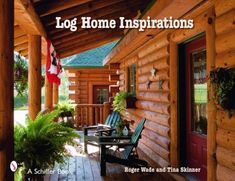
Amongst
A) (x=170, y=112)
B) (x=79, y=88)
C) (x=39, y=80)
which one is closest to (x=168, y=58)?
(x=170, y=112)

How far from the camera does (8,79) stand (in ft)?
8.87

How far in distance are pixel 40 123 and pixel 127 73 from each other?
6576mm

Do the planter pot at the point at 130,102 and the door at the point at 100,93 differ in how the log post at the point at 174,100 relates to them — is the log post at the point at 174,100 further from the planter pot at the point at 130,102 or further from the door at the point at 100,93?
the door at the point at 100,93

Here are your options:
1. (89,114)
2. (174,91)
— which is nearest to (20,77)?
(174,91)

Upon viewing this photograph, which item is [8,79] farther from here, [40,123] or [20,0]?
[20,0]

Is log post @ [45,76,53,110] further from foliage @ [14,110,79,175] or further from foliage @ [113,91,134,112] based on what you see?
foliage @ [14,110,79,175]

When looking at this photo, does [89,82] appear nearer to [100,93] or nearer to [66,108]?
[100,93]

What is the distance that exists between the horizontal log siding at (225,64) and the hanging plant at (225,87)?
0.57ft

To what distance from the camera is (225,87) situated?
116 inches

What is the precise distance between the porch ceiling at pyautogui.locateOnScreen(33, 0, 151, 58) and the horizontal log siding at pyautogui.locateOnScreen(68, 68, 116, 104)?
11.5ft

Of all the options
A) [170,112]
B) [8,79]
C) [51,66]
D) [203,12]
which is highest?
[203,12]

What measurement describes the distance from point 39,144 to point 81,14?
11.3 ft

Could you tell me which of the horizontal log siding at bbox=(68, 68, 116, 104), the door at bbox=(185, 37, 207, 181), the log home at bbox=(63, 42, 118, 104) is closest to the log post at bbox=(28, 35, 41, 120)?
the door at bbox=(185, 37, 207, 181)

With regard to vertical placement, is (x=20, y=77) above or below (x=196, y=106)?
above
